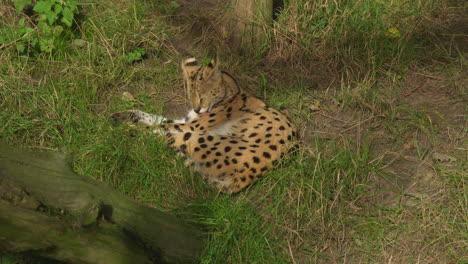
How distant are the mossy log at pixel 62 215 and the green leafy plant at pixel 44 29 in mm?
2585

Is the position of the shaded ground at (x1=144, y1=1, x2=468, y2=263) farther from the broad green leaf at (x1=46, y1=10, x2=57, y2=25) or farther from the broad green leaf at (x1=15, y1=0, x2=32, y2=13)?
the broad green leaf at (x1=15, y1=0, x2=32, y2=13)

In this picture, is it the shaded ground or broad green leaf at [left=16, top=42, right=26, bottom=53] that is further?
broad green leaf at [left=16, top=42, right=26, bottom=53]

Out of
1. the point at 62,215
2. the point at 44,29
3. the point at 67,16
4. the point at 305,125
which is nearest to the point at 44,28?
the point at 44,29

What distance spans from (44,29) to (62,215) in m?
2.94

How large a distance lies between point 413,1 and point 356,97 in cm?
150

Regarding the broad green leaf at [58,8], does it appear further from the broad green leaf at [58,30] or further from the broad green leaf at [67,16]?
the broad green leaf at [58,30]

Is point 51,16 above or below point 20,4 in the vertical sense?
below

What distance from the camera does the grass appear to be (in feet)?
12.2

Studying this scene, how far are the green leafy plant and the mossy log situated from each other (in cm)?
259

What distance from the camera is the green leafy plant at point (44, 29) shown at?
190 inches

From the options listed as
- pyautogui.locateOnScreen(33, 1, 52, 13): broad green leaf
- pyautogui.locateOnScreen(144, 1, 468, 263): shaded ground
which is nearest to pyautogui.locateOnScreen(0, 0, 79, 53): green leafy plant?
pyautogui.locateOnScreen(33, 1, 52, 13): broad green leaf

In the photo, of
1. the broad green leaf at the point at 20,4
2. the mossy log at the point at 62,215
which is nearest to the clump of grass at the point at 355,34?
the broad green leaf at the point at 20,4

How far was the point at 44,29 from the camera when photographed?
4863 millimetres

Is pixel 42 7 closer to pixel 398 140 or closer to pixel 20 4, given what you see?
pixel 20 4
